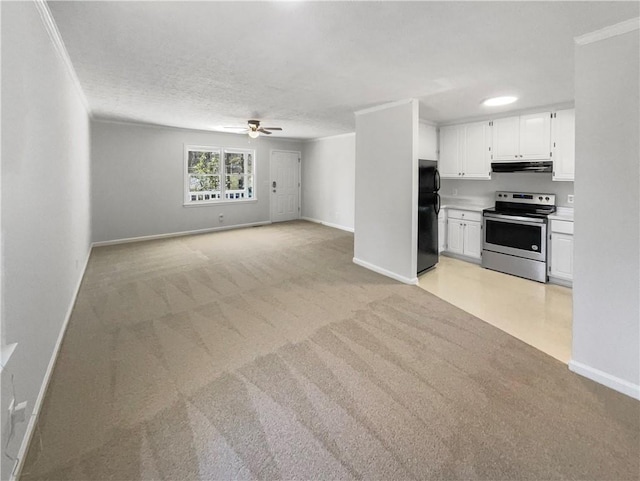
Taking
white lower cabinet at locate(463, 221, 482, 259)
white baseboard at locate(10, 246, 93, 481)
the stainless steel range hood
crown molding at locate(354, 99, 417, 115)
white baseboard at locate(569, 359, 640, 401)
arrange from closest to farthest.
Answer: white baseboard at locate(10, 246, 93, 481)
white baseboard at locate(569, 359, 640, 401)
crown molding at locate(354, 99, 417, 115)
the stainless steel range hood
white lower cabinet at locate(463, 221, 482, 259)

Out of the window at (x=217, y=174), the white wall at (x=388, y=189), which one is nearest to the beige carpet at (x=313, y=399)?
the white wall at (x=388, y=189)

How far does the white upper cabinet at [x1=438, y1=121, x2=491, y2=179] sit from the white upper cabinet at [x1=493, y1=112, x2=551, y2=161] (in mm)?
153

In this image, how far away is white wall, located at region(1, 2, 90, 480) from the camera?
1504 millimetres

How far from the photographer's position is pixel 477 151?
4980mm

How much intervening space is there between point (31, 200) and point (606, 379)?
3871mm

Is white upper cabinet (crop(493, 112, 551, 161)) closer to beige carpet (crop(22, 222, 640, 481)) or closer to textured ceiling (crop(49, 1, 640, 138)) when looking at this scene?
textured ceiling (crop(49, 1, 640, 138))

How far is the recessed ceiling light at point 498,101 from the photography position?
150 inches

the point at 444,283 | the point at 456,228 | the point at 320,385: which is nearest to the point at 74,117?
the point at 320,385

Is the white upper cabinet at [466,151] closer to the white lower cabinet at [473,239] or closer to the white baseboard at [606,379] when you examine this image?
the white lower cabinet at [473,239]

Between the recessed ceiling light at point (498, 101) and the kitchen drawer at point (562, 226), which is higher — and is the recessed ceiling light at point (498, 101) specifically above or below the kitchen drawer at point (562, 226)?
above

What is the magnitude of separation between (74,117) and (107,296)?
6.89 ft

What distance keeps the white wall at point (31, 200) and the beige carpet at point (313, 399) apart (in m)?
0.34

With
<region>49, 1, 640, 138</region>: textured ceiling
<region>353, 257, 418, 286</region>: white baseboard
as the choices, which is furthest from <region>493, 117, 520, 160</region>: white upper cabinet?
<region>353, 257, 418, 286</region>: white baseboard

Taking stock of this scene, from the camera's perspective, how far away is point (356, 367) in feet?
7.59
